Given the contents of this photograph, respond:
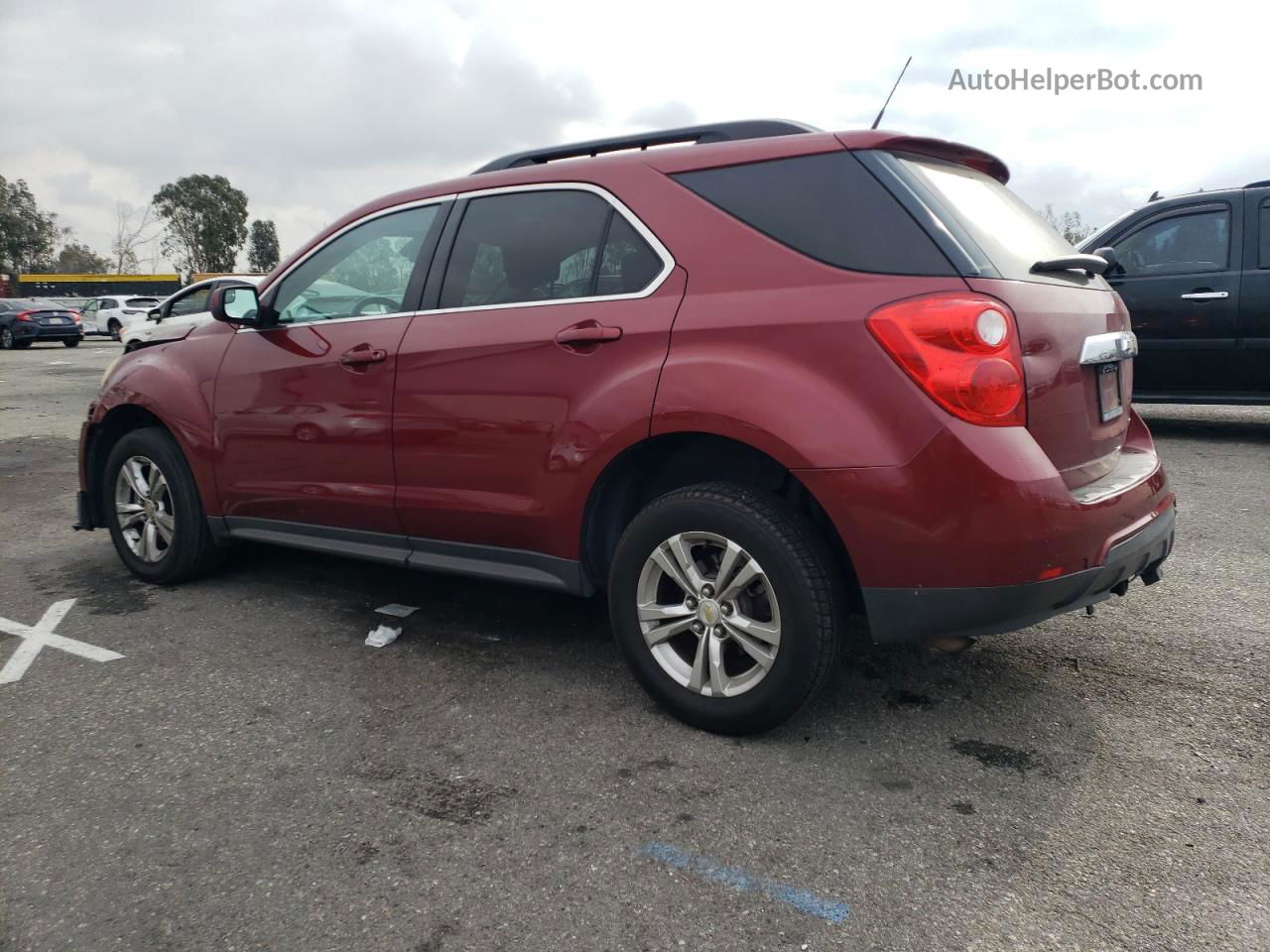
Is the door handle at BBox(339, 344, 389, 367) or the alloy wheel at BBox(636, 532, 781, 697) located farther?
the door handle at BBox(339, 344, 389, 367)

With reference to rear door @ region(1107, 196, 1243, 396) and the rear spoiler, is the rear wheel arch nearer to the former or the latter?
the rear spoiler

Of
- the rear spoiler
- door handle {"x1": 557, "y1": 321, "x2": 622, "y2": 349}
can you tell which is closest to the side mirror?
door handle {"x1": 557, "y1": 321, "x2": 622, "y2": 349}

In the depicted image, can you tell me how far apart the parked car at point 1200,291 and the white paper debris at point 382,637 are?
20.0ft

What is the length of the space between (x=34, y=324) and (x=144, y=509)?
1089 inches

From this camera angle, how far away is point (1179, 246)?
771 centimetres

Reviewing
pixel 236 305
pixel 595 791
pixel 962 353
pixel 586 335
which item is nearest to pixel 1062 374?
pixel 962 353

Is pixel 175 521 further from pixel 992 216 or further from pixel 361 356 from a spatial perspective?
pixel 992 216

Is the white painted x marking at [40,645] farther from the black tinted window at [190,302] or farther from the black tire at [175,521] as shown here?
the black tinted window at [190,302]

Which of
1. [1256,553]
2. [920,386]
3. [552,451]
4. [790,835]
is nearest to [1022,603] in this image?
[920,386]

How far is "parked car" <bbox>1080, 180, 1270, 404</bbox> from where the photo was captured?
7.39 meters

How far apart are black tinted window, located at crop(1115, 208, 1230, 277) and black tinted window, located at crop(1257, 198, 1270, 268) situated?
213mm

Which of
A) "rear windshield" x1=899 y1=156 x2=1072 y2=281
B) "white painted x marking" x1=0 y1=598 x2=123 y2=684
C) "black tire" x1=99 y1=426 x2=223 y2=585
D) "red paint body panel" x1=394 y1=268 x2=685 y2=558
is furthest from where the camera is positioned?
"black tire" x1=99 y1=426 x2=223 y2=585

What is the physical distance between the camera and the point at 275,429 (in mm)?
4023

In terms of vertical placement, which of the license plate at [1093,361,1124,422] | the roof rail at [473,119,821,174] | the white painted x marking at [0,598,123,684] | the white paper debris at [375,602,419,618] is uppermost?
the roof rail at [473,119,821,174]
